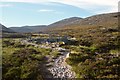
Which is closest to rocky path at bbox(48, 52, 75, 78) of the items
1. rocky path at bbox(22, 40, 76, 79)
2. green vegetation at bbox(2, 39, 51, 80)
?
rocky path at bbox(22, 40, 76, 79)

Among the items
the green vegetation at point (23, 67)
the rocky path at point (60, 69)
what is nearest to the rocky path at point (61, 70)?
the rocky path at point (60, 69)

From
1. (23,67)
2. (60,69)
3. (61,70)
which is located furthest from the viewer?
(23,67)

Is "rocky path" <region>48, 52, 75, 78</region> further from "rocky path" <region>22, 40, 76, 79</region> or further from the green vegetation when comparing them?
the green vegetation

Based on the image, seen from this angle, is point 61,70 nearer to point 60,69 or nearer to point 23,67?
point 60,69

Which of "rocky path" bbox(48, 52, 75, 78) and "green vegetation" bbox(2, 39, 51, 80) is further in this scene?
"rocky path" bbox(48, 52, 75, 78)

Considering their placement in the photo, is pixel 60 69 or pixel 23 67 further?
pixel 23 67

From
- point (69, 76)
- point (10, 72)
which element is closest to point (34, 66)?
point (10, 72)

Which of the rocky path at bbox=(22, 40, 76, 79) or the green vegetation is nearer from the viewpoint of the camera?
the green vegetation

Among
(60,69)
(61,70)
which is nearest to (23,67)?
(60,69)
